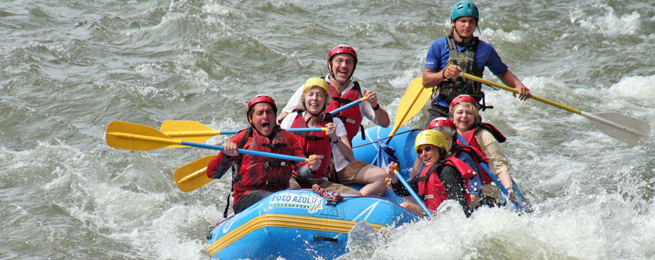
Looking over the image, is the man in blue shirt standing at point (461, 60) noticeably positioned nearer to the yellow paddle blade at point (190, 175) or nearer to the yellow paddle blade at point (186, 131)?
the yellow paddle blade at point (186, 131)

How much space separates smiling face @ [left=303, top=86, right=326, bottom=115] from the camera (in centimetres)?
524

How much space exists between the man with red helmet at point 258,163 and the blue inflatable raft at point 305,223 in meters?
0.36


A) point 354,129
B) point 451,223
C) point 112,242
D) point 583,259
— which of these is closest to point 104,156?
point 112,242

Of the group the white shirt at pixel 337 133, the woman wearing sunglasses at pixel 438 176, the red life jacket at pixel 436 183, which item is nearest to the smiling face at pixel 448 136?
the woman wearing sunglasses at pixel 438 176

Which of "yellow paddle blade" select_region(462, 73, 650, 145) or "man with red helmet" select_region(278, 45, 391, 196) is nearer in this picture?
"man with red helmet" select_region(278, 45, 391, 196)

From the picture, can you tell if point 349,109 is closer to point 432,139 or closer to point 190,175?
point 432,139

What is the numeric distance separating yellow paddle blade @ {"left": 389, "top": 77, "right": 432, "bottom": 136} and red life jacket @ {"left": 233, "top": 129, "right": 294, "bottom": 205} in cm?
186

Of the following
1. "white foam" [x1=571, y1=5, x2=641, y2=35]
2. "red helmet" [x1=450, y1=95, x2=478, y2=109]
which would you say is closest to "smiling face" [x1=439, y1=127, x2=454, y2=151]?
"red helmet" [x1=450, y1=95, x2=478, y2=109]

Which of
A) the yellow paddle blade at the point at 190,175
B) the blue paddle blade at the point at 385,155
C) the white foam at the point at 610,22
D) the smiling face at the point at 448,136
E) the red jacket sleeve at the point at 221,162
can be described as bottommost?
the yellow paddle blade at the point at 190,175

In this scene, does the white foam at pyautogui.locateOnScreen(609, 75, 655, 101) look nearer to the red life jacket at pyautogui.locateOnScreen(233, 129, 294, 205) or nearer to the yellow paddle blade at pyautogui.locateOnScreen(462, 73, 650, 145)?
the yellow paddle blade at pyautogui.locateOnScreen(462, 73, 650, 145)

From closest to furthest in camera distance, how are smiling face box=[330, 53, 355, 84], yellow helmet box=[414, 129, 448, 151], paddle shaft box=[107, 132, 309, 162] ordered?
yellow helmet box=[414, 129, 448, 151] < paddle shaft box=[107, 132, 309, 162] < smiling face box=[330, 53, 355, 84]

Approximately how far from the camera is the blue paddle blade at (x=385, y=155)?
234 inches

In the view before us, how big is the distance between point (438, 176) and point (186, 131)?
238 centimetres

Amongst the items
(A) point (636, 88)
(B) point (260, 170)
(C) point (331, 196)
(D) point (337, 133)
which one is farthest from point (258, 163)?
(A) point (636, 88)
